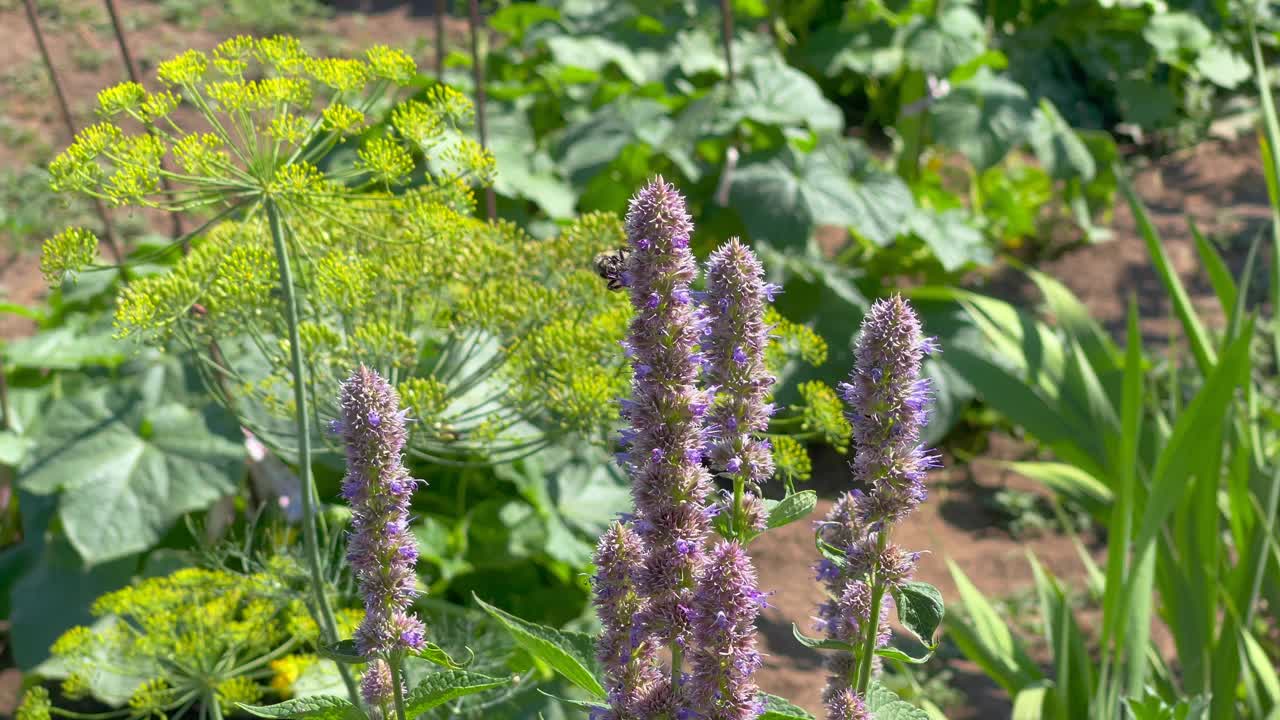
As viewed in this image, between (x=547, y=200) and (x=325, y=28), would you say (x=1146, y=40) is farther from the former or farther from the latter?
(x=325, y=28)

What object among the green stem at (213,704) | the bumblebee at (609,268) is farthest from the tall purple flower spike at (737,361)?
the green stem at (213,704)

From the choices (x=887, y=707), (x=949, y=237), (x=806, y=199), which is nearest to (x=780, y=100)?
(x=806, y=199)

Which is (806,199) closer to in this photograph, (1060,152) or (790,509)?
(1060,152)

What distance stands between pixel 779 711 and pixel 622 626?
232 millimetres

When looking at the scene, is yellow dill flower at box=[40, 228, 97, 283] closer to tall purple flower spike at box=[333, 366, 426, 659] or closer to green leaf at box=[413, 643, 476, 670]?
tall purple flower spike at box=[333, 366, 426, 659]

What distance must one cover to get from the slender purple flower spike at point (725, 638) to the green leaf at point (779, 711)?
12 cm

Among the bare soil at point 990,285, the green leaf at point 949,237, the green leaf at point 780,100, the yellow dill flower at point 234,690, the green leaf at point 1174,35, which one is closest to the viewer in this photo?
the yellow dill flower at point 234,690

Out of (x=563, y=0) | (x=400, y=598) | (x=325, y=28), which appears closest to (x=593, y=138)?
(x=563, y=0)

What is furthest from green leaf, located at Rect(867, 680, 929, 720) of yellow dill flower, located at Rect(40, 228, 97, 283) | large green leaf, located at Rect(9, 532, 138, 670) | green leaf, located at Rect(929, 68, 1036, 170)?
green leaf, located at Rect(929, 68, 1036, 170)

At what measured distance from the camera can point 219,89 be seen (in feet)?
7.07

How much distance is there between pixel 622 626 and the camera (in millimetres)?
1393

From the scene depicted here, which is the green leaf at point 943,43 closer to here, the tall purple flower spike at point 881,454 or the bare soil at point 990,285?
the bare soil at point 990,285

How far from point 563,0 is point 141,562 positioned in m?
4.59

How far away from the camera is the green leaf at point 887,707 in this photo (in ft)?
5.24
